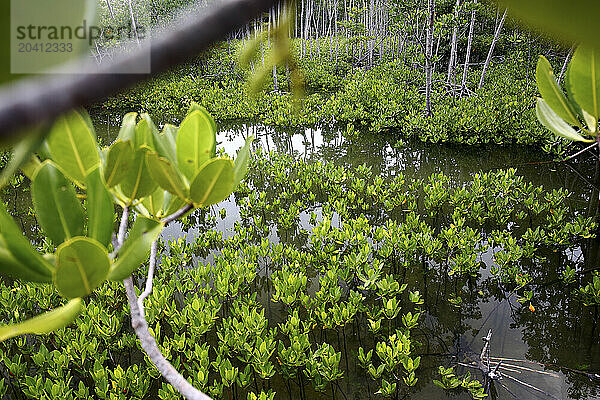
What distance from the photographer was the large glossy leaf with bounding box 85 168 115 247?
56cm

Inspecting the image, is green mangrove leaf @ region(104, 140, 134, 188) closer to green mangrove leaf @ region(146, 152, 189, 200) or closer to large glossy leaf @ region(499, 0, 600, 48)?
green mangrove leaf @ region(146, 152, 189, 200)

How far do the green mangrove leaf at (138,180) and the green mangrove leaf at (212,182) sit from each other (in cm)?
10

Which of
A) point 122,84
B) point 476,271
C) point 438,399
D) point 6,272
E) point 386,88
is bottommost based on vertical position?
point 438,399

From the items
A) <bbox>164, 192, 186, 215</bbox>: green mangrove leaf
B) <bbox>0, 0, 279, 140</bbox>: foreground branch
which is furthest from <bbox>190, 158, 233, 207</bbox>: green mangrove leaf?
<bbox>0, 0, 279, 140</bbox>: foreground branch

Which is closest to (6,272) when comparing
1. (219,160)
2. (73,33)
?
(219,160)

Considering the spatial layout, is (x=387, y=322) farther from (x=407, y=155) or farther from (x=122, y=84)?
(x=407, y=155)

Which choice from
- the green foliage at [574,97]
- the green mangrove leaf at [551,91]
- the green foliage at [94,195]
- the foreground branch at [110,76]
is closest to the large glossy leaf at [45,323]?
the green foliage at [94,195]

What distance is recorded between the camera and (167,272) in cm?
308

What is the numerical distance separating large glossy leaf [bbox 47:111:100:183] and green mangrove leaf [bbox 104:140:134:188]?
0.19ft

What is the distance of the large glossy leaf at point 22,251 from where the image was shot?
0.47m

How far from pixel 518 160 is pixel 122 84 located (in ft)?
21.0

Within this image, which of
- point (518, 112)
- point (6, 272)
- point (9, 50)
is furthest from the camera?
point (518, 112)

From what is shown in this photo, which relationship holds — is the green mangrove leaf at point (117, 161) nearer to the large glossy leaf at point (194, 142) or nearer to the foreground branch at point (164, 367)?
the large glossy leaf at point (194, 142)

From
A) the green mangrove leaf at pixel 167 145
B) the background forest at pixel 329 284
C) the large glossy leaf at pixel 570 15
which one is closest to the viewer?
the large glossy leaf at pixel 570 15
